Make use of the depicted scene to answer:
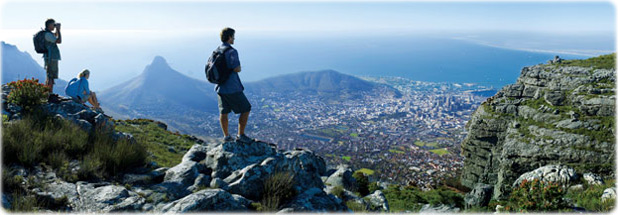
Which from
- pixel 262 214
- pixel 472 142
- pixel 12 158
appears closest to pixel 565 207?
pixel 262 214

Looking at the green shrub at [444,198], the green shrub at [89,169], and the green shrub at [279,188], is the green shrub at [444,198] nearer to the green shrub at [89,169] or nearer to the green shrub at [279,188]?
the green shrub at [279,188]

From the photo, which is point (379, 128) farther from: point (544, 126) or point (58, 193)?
point (58, 193)

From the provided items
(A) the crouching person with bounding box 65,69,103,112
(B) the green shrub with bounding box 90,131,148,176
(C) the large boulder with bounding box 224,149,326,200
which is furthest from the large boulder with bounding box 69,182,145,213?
(A) the crouching person with bounding box 65,69,103,112

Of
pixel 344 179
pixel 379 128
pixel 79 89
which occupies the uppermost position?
pixel 79 89

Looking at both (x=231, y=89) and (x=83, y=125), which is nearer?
(x=231, y=89)

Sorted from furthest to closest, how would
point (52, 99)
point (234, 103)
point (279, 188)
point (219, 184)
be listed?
point (52, 99), point (234, 103), point (219, 184), point (279, 188)

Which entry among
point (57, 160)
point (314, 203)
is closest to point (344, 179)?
point (314, 203)
